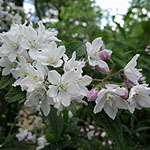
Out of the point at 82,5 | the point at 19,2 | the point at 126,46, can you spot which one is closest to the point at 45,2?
the point at 82,5

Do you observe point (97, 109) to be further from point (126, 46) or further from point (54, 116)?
point (126, 46)

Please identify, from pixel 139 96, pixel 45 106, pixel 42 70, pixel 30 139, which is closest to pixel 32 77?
pixel 42 70

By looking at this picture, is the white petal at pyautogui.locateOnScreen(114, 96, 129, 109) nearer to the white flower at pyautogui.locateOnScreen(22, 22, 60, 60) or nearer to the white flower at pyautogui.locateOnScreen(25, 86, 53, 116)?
the white flower at pyautogui.locateOnScreen(25, 86, 53, 116)

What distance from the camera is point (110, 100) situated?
3.05 ft

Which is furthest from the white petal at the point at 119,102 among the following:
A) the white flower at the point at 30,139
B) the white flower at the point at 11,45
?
the white flower at the point at 30,139

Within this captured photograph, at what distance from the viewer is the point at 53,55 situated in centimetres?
99

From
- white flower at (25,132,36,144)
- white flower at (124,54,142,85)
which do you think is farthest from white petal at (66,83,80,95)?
white flower at (25,132,36,144)

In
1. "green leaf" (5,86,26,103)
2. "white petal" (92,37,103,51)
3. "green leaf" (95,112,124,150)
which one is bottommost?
"green leaf" (95,112,124,150)

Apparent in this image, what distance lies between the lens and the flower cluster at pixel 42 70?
34.4 inches

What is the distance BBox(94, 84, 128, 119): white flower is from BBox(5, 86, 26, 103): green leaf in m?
0.37

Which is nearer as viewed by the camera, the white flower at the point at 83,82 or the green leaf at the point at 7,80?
the white flower at the point at 83,82

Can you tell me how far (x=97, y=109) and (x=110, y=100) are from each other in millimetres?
80

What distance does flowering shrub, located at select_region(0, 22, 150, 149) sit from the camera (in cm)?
88

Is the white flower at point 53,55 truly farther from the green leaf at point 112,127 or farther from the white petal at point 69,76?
the green leaf at point 112,127
